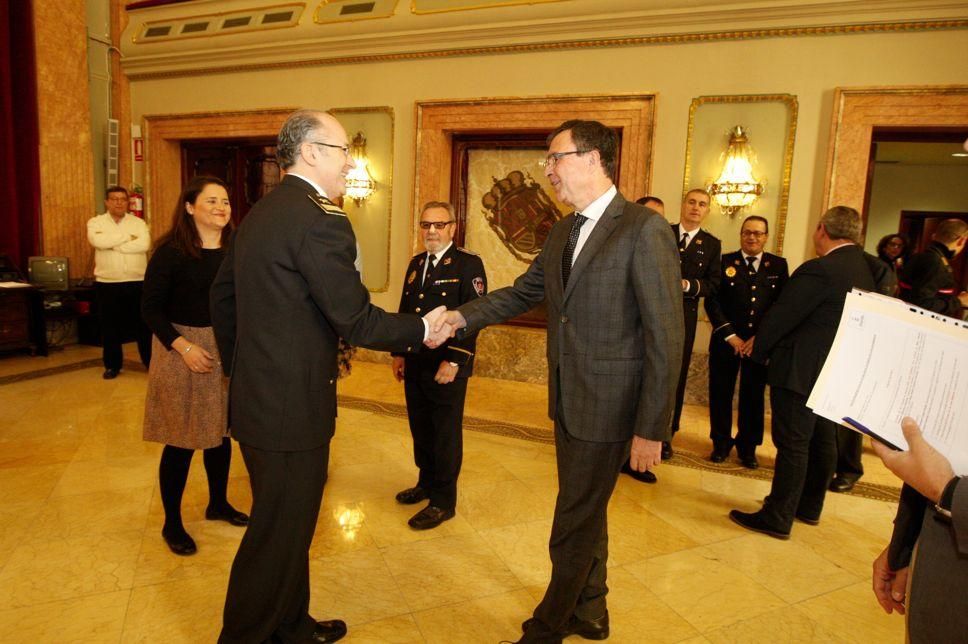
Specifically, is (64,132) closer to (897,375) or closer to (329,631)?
(329,631)

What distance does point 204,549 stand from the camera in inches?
104

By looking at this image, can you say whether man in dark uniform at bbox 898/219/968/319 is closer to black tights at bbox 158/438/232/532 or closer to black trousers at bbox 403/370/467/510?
black trousers at bbox 403/370/467/510

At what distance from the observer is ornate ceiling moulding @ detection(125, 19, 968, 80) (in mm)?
4754

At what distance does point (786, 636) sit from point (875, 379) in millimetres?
1556

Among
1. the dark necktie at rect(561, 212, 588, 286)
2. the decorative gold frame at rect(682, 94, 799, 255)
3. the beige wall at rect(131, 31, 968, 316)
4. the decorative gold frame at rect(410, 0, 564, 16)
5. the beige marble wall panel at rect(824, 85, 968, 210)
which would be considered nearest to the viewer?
the dark necktie at rect(561, 212, 588, 286)

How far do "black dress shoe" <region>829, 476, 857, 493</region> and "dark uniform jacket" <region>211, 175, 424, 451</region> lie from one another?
3.31 m

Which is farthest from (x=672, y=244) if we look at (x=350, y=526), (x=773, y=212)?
(x=773, y=212)

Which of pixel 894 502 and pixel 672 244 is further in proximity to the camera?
pixel 894 502

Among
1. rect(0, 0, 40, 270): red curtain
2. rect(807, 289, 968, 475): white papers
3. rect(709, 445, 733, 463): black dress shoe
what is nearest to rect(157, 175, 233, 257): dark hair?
rect(807, 289, 968, 475): white papers

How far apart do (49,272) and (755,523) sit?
7180 millimetres

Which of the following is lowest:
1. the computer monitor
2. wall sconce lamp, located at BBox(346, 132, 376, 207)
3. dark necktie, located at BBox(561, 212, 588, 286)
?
the computer monitor

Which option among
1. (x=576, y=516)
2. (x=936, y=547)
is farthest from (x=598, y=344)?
(x=936, y=547)

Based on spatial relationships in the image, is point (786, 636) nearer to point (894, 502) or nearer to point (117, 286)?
point (894, 502)

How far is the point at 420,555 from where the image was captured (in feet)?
8.73
